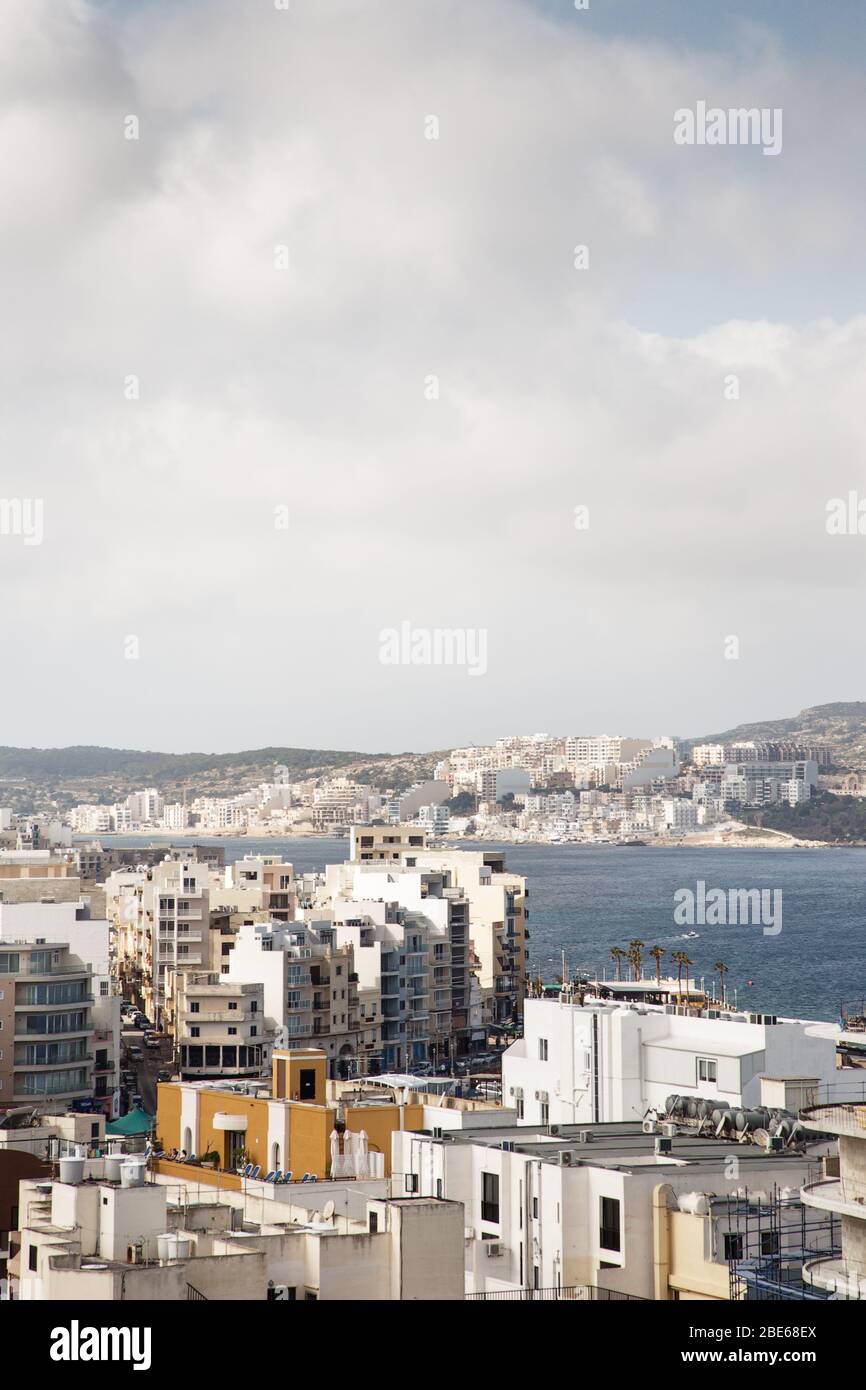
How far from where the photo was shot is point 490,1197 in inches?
654

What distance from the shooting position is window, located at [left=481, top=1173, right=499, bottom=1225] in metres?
16.5

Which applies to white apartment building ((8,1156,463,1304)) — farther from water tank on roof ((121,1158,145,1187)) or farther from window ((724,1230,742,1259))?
window ((724,1230,742,1259))

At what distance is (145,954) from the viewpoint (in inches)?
1849

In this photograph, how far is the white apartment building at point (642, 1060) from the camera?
23594 mm

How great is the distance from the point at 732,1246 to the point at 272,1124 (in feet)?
22.7

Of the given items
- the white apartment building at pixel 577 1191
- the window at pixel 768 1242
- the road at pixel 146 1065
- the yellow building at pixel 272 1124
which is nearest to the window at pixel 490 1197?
the white apartment building at pixel 577 1191

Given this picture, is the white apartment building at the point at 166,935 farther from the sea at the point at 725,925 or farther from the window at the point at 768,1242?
the window at the point at 768,1242

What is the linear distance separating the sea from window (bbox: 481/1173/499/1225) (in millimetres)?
38063

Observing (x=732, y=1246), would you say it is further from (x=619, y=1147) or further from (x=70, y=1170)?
(x=70, y=1170)

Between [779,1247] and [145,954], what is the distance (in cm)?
3423

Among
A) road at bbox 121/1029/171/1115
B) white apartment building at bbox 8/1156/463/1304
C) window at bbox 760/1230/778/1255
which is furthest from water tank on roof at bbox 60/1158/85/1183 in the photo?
road at bbox 121/1029/171/1115

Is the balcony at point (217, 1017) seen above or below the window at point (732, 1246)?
below

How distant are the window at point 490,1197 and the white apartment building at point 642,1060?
6781mm

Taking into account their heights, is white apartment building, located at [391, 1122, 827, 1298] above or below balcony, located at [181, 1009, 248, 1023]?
above
